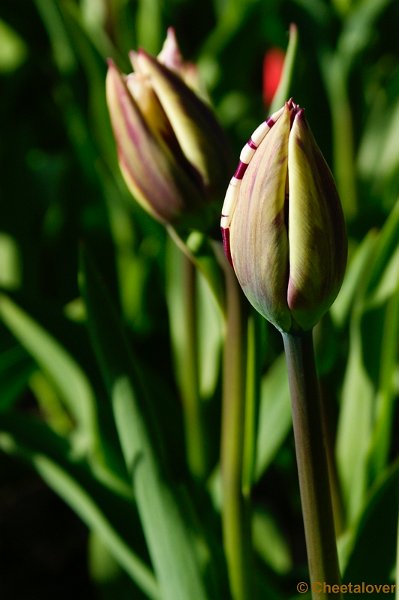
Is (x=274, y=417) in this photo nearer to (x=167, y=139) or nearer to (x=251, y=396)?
(x=251, y=396)

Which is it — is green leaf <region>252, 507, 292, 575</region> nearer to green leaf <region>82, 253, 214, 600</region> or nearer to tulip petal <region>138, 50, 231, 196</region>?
green leaf <region>82, 253, 214, 600</region>

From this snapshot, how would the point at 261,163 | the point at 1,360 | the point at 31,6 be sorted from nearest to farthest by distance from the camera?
the point at 261,163, the point at 1,360, the point at 31,6

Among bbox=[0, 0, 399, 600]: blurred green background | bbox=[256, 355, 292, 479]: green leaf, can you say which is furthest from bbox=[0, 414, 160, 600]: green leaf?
bbox=[256, 355, 292, 479]: green leaf

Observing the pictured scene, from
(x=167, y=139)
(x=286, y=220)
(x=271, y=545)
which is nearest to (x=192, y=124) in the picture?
(x=167, y=139)

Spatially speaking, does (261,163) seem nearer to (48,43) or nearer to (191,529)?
(191,529)

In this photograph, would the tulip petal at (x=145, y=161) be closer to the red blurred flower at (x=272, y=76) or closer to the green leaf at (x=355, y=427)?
the green leaf at (x=355, y=427)

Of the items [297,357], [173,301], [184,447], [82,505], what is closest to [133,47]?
[173,301]
